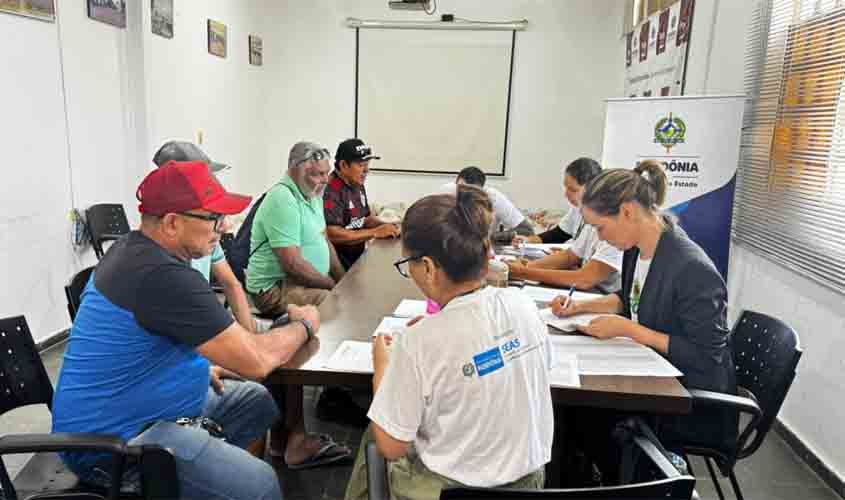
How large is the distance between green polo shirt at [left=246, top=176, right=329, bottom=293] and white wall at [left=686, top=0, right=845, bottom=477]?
2124mm

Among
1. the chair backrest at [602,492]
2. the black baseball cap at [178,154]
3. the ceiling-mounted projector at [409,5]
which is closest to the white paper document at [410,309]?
the black baseball cap at [178,154]

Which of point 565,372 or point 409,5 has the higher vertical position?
point 409,5

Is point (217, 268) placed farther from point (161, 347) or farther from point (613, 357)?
point (613, 357)

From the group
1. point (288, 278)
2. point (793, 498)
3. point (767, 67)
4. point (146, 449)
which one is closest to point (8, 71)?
point (288, 278)

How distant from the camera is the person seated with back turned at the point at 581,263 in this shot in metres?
2.36

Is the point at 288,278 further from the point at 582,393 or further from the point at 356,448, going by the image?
the point at 582,393

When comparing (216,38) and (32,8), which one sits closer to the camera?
(32,8)

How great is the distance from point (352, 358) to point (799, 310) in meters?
2.06

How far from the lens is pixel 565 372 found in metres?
1.45

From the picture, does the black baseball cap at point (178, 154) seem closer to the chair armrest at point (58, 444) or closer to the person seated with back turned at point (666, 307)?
the chair armrest at point (58, 444)

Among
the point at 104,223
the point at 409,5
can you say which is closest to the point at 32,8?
the point at 104,223

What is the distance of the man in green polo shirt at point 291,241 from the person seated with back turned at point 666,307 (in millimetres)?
1317

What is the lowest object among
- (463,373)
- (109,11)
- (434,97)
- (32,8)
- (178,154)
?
(463,373)

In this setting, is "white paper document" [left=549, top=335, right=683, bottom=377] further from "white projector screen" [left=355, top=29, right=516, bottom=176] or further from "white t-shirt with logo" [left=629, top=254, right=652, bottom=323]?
"white projector screen" [left=355, top=29, right=516, bottom=176]
